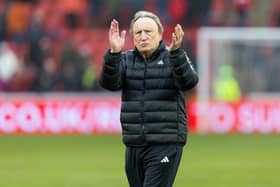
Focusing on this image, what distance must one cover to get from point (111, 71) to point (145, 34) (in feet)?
1.46

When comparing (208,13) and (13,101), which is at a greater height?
(208,13)

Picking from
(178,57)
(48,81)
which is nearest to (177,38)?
(178,57)

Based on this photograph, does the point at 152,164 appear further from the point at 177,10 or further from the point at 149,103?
the point at 177,10

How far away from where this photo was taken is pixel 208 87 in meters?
28.2

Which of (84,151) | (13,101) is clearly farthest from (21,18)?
(84,151)

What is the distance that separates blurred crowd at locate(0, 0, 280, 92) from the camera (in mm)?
27391

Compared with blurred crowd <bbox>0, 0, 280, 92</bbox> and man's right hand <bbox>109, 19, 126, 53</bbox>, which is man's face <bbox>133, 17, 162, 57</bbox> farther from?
blurred crowd <bbox>0, 0, 280, 92</bbox>

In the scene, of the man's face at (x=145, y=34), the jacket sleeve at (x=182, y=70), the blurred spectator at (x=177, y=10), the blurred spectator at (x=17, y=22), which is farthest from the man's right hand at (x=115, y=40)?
the blurred spectator at (x=177, y=10)

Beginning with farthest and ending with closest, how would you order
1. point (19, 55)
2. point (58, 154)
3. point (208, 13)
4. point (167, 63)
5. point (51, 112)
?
point (208, 13) → point (19, 55) → point (51, 112) → point (58, 154) → point (167, 63)

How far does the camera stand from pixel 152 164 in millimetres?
9242

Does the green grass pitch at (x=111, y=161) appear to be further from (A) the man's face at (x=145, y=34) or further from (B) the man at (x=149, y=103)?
(A) the man's face at (x=145, y=34)

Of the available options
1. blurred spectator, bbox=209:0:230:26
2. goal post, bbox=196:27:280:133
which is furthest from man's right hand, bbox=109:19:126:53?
blurred spectator, bbox=209:0:230:26

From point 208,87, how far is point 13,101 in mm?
5582

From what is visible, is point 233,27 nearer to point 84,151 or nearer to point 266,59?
point 266,59
